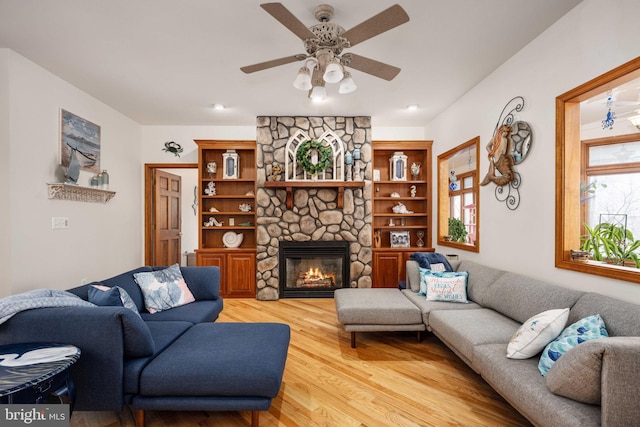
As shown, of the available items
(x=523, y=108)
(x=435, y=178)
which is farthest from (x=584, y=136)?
(x=523, y=108)

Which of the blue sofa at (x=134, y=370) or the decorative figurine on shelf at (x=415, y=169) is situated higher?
the decorative figurine on shelf at (x=415, y=169)

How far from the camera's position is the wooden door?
520 cm

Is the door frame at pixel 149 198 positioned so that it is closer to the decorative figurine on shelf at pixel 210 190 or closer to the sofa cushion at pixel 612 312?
the decorative figurine on shelf at pixel 210 190

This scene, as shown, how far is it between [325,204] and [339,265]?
97 centimetres

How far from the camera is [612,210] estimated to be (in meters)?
3.82

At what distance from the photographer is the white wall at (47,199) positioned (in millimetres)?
2766

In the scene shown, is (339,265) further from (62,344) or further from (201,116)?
(62,344)

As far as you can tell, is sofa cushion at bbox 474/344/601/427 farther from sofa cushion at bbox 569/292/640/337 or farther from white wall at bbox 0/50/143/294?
white wall at bbox 0/50/143/294

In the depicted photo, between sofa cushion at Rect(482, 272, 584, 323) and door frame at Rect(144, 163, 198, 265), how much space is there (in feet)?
14.8

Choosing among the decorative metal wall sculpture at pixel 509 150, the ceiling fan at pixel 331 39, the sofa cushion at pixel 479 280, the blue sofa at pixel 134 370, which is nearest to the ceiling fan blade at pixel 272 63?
the ceiling fan at pixel 331 39

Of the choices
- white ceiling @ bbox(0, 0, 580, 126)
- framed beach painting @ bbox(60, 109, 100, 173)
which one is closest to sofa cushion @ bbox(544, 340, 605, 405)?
white ceiling @ bbox(0, 0, 580, 126)

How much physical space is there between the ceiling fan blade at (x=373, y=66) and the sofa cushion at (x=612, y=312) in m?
1.97

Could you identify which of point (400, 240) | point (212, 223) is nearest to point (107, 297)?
point (212, 223)

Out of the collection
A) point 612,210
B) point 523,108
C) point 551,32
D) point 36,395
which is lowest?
point 36,395
